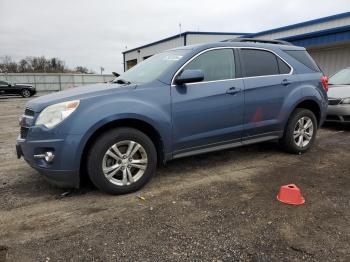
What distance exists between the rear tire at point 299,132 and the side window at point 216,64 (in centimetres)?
145

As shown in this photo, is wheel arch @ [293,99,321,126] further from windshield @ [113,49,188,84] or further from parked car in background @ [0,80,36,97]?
parked car in background @ [0,80,36,97]

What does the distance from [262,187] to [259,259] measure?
160cm

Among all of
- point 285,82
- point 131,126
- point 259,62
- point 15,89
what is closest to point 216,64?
point 259,62

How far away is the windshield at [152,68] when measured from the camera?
4418 mm

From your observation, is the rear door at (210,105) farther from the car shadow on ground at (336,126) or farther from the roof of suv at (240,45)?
the car shadow on ground at (336,126)

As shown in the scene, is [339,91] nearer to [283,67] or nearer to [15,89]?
[283,67]

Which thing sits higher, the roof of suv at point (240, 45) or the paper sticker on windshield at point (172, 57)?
the roof of suv at point (240, 45)

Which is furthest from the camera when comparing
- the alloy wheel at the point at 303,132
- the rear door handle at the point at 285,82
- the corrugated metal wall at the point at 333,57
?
the corrugated metal wall at the point at 333,57

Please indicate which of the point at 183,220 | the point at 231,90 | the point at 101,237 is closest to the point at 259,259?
Result: the point at 183,220

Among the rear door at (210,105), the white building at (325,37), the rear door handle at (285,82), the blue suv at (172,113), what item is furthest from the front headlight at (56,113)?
the white building at (325,37)

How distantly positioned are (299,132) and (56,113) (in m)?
3.91

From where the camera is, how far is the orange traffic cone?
3.72 m

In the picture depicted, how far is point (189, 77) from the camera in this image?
13.6 ft

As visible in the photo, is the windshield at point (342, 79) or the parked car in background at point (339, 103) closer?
the parked car in background at point (339, 103)
